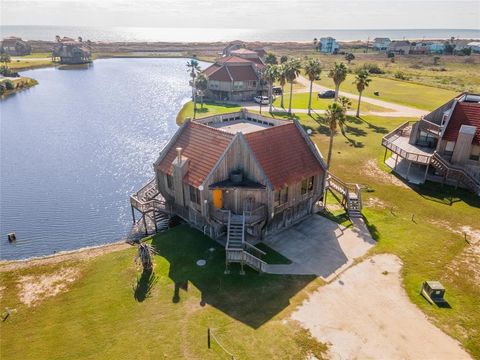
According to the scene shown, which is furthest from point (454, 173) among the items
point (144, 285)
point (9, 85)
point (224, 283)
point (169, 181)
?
point (9, 85)

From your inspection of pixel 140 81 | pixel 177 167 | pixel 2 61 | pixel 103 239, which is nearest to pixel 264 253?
pixel 177 167

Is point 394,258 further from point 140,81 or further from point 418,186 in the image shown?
point 140,81

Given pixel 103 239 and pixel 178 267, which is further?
pixel 103 239

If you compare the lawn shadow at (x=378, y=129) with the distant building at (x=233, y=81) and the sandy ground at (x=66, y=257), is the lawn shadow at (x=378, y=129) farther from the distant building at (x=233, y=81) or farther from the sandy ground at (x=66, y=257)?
the sandy ground at (x=66, y=257)

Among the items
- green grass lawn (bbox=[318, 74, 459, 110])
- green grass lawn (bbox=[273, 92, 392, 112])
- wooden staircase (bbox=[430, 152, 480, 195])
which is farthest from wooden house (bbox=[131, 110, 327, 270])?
green grass lawn (bbox=[318, 74, 459, 110])

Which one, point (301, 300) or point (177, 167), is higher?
point (177, 167)

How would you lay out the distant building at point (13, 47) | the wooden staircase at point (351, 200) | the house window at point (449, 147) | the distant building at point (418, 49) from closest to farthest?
the wooden staircase at point (351, 200) → the house window at point (449, 147) → the distant building at point (13, 47) → the distant building at point (418, 49)

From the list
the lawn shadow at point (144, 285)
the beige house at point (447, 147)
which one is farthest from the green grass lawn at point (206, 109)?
the lawn shadow at point (144, 285)
